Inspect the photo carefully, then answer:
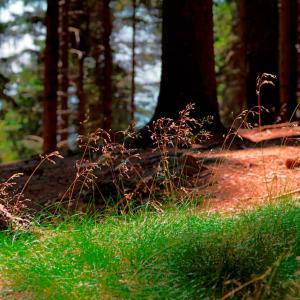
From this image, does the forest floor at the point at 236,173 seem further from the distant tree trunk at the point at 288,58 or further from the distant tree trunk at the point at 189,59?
the distant tree trunk at the point at 288,58

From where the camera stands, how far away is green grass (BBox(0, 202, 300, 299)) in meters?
2.54

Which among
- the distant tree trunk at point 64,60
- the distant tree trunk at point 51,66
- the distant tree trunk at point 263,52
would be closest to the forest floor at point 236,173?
the distant tree trunk at point 263,52

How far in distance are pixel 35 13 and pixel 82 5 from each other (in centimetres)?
231

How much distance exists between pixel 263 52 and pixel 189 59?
367 centimetres

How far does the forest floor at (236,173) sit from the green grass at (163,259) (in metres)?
0.78

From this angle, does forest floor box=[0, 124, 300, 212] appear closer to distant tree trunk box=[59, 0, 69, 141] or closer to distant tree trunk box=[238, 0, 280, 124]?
distant tree trunk box=[238, 0, 280, 124]

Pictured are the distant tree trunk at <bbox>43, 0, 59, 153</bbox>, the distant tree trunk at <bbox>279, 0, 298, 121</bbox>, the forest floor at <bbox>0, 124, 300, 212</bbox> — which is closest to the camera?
the forest floor at <bbox>0, 124, 300, 212</bbox>

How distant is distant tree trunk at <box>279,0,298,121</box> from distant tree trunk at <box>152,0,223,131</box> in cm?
369

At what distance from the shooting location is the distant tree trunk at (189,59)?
7.55 meters

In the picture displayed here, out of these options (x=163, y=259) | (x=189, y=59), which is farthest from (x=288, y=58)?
(x=163, y=259)

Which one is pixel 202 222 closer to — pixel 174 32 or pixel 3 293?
pixel 3 293

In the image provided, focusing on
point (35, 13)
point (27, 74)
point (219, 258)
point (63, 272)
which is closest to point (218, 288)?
point (219, 258)

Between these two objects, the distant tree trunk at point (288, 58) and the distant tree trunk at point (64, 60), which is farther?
the distant tree trunk at point (64, 60)

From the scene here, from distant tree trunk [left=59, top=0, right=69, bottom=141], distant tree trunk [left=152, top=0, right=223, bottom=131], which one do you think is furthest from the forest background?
distant tree trunk [left=152, top=0, right=223, bottom=131]
